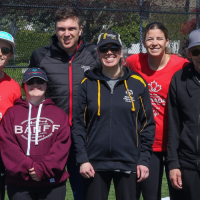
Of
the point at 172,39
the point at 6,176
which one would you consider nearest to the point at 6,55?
the point at 6,176

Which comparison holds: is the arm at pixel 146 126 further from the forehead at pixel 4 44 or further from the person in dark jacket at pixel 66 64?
the forehead at pixel 4 44

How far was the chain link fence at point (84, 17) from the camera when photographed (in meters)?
7.59

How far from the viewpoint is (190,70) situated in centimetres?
310

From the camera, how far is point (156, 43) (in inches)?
132

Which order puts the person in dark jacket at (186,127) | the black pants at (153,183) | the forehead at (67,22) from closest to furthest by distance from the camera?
the person in dark jacket at (186,127) → the black pants at (153,183) → the forehead at (67,22)

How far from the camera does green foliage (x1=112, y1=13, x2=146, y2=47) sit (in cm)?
837

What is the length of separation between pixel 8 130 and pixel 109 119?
2.96 feet

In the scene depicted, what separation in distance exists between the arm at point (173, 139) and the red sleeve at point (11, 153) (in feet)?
4.11

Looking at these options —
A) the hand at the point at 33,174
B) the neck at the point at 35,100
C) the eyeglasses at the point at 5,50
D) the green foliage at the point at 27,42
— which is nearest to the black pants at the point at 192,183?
the hand at the point at 33,174

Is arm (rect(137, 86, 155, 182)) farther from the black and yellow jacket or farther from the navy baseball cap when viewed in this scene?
the navy baseball cap

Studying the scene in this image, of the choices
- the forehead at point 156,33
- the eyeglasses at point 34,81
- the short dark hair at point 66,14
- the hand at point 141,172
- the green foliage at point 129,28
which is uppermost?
the green foliage at point 129,28

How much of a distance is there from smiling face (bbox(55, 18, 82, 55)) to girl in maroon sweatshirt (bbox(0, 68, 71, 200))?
1.72 ft

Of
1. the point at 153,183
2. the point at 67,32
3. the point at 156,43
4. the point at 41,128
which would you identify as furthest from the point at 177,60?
the point at 41,128

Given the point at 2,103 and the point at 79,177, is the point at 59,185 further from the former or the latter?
the point at 2,103
